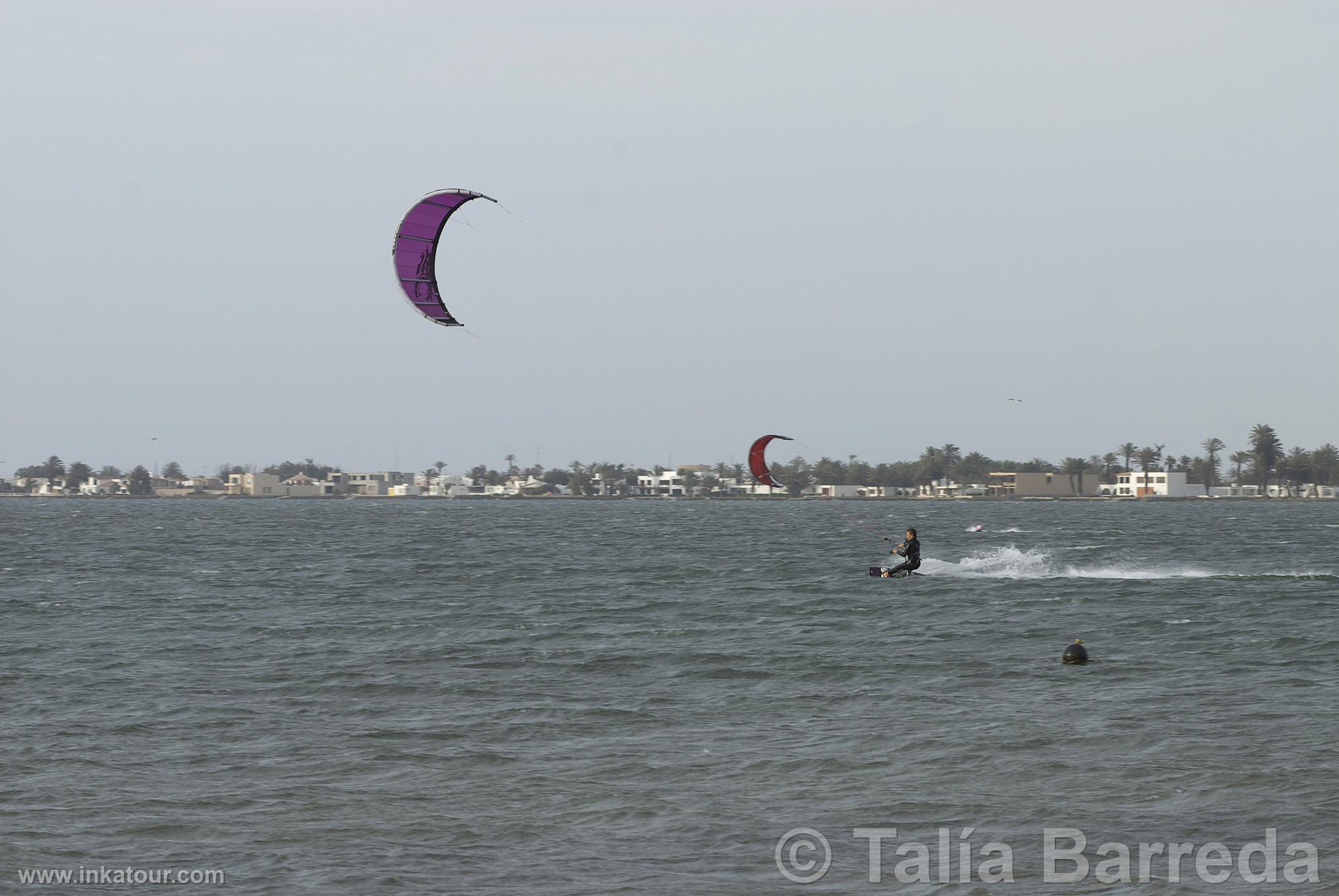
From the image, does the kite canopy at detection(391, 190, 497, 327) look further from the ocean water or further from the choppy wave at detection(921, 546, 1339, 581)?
the choppy wave at detection(921, 546, 1339, 581)

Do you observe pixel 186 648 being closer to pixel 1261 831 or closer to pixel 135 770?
pixel 135 770

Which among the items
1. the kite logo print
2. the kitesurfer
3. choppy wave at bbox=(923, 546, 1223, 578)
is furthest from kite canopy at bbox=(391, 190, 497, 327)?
choppy wave at bbox=(923, 546, 1223, 578)

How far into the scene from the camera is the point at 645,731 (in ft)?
61.1

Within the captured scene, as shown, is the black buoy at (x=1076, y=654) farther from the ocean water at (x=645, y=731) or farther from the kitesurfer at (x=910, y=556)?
the kitesurfer at (x=910, y=556)

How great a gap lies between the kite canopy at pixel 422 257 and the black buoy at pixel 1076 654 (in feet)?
51.5

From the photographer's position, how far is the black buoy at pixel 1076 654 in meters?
24.9

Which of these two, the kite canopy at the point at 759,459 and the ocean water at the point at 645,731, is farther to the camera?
the kite canopy at the point at 759,459

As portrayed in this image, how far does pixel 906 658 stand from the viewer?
85.9 ft

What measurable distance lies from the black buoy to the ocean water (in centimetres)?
19

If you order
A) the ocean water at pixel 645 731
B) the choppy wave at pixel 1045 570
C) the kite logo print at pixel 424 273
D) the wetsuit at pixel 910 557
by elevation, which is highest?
the kite logo print at pixel 424 273

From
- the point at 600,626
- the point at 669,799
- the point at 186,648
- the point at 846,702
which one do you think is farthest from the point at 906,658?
the point at 186,648

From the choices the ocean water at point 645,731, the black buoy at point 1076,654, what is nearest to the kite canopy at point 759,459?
the ocean water at point 645,731

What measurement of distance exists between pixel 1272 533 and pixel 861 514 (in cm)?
9323

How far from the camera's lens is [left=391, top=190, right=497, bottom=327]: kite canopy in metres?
32.6
